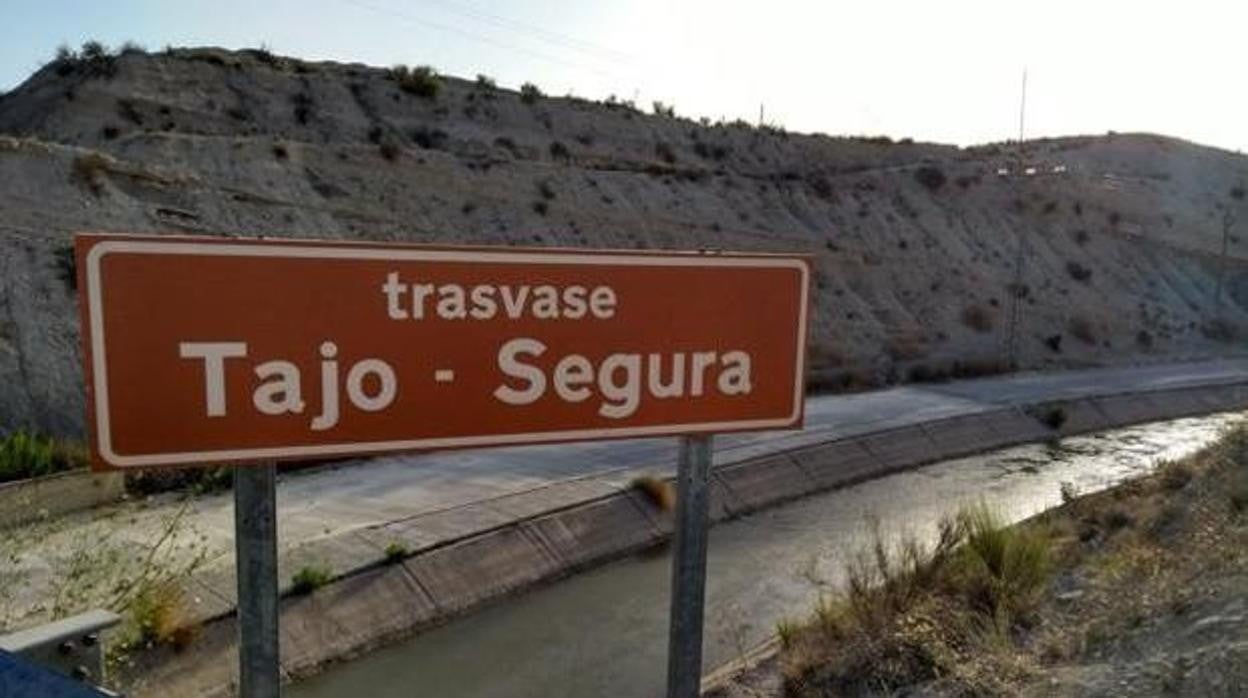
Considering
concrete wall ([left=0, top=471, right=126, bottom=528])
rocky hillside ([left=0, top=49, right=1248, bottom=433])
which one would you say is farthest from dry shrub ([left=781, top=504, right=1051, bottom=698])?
rocky hillside ([left=0, top=49, right=1248, bottom=433])

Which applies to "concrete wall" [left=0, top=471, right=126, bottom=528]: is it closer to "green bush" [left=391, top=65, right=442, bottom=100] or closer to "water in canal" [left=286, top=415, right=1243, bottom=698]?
"water in canal" [left=286, top=415, right=1243, bottom=698]

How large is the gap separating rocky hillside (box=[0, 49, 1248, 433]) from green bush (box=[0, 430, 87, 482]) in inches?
112

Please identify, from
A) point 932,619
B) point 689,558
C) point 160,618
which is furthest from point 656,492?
point 689,558

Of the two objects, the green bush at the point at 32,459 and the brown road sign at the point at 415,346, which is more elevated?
the brown road sign at the point at 415,346

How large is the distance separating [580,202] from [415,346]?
28446 mm

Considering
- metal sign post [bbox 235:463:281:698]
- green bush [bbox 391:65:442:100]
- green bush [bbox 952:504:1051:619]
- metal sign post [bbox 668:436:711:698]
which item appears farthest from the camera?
green bush [bbox 391:65:442:100]

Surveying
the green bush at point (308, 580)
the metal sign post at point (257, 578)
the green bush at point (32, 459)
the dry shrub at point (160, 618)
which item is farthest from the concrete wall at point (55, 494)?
the metal sign post at point (257, 578)

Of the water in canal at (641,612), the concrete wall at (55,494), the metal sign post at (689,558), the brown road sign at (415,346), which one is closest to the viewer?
the brown road sign at (415,346)

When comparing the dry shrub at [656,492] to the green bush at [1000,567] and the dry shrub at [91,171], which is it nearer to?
the green bush at [1000,567]

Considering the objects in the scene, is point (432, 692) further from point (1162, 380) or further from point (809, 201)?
point (809, 201)

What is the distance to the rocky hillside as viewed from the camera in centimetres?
1897

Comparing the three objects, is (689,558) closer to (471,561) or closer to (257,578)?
(257,578)

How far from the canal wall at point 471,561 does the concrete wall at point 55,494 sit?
2.43 meters

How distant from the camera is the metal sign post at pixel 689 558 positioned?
3.27 metres
